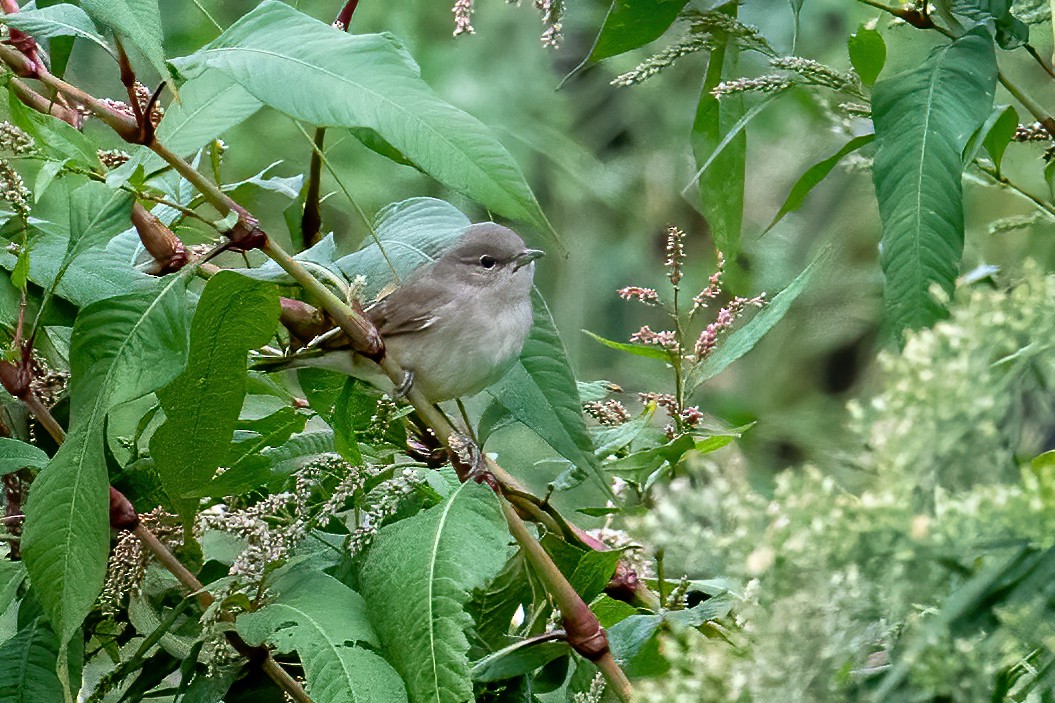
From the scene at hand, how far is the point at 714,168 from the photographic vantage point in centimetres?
84

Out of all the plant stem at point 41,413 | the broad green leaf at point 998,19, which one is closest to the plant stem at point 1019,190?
the broad green leaf at point 998,19

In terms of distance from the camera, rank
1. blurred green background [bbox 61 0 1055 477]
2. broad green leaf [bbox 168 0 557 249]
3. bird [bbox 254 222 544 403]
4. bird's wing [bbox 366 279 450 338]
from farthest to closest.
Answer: blurred green background [bbox 61 0 1055 477] < bird's wing [bbox 366 279 450 338] < bird [bbox 254 222 544 403] < broad green leaf [bbox 168 0 557 249]

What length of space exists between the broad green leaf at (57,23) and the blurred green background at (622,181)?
156cm

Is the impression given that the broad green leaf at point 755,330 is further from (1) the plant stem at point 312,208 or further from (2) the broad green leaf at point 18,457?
(2) the broad green leaf at point 18,457

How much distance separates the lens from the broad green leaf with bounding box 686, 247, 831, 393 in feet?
2.41

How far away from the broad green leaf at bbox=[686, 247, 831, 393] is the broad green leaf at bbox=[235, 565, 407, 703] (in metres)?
0.28

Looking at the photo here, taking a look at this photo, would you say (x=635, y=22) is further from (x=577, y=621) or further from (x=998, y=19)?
(x=577, y=621)

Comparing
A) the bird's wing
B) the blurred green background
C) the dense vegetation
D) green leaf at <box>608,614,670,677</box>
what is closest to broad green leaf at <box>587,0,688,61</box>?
the dense vegetation

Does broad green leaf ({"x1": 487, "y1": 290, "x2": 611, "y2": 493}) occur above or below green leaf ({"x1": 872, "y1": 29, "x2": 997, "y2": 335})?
below

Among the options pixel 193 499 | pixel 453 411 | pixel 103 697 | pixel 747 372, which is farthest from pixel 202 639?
pixel 747 372

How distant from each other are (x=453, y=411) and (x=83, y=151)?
16.8 inches

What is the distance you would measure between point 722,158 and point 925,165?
246 millimetres

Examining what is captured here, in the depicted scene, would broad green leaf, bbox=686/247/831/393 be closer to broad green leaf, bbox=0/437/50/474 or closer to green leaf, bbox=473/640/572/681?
green leaf, bbox=473/640/572/681

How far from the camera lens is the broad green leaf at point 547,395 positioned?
0.70 m
